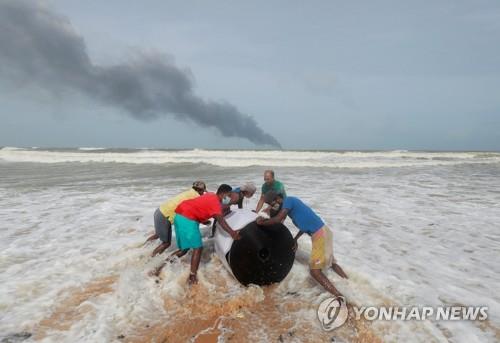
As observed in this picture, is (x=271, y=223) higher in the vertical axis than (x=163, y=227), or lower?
higher

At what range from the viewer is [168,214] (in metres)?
6.66

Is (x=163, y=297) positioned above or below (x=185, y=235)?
below

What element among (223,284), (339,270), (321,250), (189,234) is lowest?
(223,284)

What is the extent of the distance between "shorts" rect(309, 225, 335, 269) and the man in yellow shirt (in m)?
2.15

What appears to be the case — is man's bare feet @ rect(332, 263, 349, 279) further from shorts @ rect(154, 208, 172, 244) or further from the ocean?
shorts @ rect(154, 208, 172, 244)

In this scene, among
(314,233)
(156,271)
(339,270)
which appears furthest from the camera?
(156,271)

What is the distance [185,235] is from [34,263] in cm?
309

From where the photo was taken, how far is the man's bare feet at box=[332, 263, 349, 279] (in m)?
5.84

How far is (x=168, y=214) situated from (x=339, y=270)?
3077 millimetres

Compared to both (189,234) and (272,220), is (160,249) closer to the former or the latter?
(189,234)

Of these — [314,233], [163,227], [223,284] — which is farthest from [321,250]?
[163,227]

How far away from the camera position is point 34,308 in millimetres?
5074

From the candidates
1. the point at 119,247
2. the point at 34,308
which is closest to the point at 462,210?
the point at 119,247

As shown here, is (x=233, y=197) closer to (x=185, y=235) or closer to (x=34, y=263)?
(x=185, y=235)
